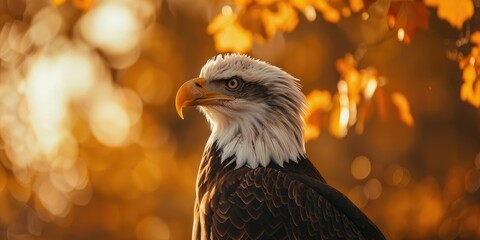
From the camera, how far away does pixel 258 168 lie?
296 inches

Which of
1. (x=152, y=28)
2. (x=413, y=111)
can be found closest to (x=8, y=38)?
(x=152, y=28)


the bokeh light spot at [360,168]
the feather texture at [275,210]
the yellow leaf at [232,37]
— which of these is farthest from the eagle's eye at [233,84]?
the bokeh light spot at [360,168]

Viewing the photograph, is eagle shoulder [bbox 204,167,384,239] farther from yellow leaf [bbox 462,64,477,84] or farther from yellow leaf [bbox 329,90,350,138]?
yellow leaf [bbox 329,90,350,138]

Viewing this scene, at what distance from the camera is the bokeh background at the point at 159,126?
592 inches

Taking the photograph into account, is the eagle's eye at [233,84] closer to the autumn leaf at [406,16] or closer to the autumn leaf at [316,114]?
the autumn leaf at [406,16]

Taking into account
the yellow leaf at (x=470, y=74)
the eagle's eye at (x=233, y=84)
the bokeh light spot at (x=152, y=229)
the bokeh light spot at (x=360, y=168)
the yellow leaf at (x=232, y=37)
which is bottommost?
the bokeh light spot at (x=152, y=229)

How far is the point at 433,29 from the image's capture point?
1456 cm

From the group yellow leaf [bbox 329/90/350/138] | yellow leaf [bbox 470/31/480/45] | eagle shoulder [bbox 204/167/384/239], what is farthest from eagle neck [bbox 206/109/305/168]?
yellow leaf [bbox 329/90/350/138]

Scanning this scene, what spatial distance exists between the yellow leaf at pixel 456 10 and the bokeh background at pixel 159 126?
5.29 metres

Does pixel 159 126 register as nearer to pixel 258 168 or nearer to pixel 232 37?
pixel 232 37

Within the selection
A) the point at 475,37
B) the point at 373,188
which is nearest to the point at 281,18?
the point at 475,37

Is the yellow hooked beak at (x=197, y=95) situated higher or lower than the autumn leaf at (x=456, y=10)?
lower

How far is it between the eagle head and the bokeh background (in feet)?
18.2

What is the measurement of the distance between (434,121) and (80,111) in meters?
5.60
